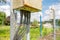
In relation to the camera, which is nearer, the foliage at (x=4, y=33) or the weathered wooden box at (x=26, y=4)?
the weathered wooden box at (x=26, y=4)

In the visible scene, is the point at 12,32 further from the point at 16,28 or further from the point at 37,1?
the point at 37,1

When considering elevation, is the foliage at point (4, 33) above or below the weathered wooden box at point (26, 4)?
below

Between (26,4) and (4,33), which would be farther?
(4,33)

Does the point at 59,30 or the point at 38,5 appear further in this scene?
the point at 59,30

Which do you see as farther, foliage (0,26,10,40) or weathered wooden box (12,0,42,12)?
foliage (0,26,10,40)

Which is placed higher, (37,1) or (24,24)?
(37,1)

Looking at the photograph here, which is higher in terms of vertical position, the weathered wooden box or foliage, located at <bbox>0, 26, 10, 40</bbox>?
the weathered wooden box

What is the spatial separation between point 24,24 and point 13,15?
15 cm

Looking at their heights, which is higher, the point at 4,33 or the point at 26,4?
the point at 26,4

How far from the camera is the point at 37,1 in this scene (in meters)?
1.31

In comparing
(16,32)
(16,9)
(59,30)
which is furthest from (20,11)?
(59,30)

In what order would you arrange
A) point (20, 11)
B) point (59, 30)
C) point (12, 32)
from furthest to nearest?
point (59, 30), point (20, 11), point (12, 32)

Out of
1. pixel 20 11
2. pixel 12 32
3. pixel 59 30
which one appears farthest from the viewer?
pixel 59 30

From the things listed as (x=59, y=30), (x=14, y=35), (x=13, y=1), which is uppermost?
(x=13, y=1)
